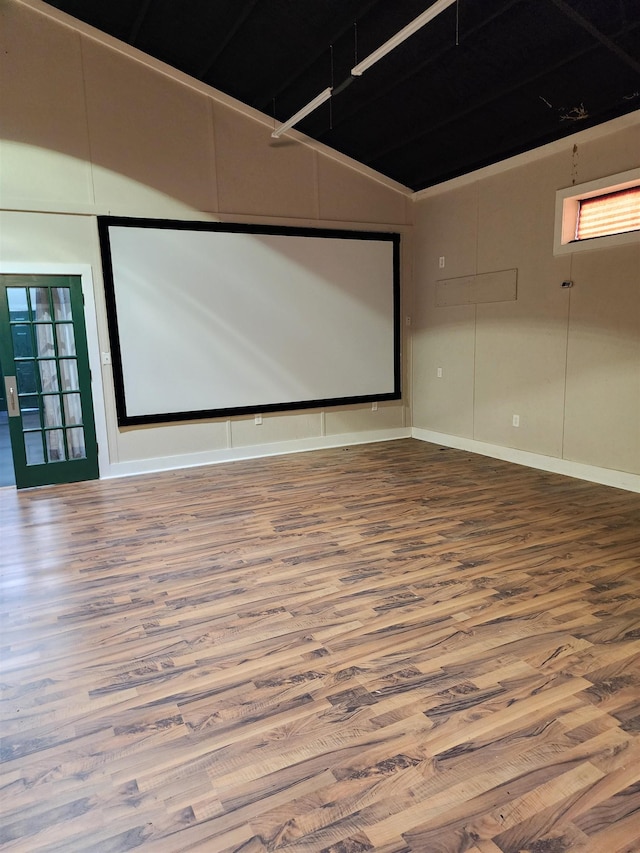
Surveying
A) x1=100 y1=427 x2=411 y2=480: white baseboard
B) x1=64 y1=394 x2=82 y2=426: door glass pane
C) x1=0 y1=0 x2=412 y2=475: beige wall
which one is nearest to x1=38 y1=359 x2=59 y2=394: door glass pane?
x1=64 y1=394 x2=82 y2=426: door glass pane

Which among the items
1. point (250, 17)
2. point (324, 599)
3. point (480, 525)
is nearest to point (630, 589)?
point (480, 525)

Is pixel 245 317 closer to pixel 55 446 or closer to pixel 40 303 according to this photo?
pixel 40 303

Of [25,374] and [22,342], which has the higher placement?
[22,342]

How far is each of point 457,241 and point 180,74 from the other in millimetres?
3534

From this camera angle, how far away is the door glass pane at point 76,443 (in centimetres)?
556

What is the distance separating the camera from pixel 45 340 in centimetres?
534

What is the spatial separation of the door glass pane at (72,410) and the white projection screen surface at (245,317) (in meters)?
0.41

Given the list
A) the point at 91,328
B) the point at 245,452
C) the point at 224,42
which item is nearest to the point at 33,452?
the point at 91,328

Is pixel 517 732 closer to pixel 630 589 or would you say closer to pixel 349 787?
pixel 349 787

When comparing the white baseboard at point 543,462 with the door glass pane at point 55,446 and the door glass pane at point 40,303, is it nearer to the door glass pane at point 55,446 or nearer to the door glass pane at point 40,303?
the door glass pane at point 55,446

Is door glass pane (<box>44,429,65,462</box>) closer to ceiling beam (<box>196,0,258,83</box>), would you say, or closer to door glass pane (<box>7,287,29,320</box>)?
door glass pane (<box>7,287,29,320</box>)

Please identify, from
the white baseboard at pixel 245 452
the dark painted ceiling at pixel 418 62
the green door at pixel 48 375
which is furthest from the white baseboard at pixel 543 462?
the green door at pixel 48 375

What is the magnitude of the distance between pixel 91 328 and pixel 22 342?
2.15 ft

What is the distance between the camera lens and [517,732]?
1938mm
